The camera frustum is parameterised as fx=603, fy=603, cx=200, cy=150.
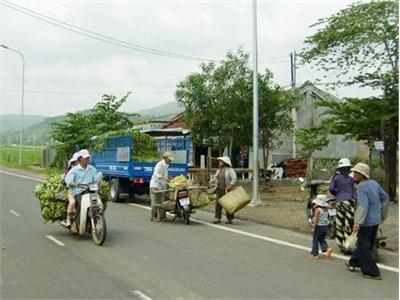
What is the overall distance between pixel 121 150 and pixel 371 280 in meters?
12.6

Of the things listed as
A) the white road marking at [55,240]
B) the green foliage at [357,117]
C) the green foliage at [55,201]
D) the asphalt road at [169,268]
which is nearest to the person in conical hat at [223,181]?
the asphalt road at [169,268]

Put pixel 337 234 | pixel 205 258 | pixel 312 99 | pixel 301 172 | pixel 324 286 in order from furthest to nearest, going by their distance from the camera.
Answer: pixel 312 99 → pixel 301 172 → pixel 337 234 → pixel 205 258 → pixel 324 286

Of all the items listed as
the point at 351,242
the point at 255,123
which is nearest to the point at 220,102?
the point at 255,123

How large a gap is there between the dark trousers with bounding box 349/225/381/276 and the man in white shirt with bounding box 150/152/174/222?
664cm

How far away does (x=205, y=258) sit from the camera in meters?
9.57

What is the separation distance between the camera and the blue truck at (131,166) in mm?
18781

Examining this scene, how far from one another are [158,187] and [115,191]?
5.22 m

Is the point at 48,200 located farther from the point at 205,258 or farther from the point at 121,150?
the point at 121,150

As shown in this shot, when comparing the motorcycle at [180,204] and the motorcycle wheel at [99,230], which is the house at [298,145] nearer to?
the motorcycle at [180,204]

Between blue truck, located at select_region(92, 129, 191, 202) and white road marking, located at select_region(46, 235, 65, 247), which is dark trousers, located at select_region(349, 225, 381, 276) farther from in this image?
blue truck, located at select_region(92, 129, 191, 202)

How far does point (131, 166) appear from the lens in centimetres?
1861

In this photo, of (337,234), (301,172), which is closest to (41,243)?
(337,234)

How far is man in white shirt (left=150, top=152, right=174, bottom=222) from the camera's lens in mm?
14539

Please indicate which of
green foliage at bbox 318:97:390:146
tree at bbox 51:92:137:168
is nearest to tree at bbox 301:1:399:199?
green foliage at bbox 318:97:390:146
